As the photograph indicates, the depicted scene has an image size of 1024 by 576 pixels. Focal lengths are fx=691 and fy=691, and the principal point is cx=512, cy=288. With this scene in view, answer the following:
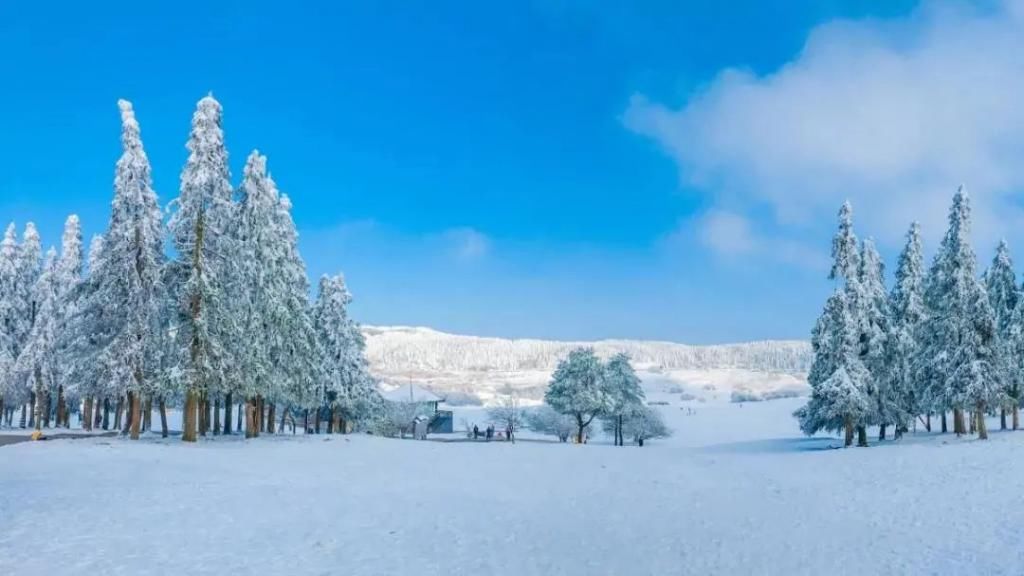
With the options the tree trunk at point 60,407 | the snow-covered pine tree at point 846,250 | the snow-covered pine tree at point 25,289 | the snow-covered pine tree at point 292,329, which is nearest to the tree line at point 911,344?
the snow-covered pine tree at point 846,250

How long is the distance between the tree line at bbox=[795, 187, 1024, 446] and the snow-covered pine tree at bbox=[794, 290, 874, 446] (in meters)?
0.07

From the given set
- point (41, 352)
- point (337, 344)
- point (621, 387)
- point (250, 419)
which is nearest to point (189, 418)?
point (250, 419)

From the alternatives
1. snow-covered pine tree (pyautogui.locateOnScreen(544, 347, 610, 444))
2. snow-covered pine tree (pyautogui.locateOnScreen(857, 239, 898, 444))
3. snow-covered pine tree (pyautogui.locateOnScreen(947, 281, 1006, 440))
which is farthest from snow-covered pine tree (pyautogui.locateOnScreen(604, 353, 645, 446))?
snow-covered pine tree (pyautogui.locateOnScreen(947, 281, 1006, 440))

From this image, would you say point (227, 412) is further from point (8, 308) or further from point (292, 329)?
point (8, 308)

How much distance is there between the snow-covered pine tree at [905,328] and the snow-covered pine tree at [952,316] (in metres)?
1.52

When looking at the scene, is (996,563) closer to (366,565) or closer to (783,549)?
(783,549)

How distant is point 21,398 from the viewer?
5425cm

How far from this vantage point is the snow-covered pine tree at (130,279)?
34656 millimetres

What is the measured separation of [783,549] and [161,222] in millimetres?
33205

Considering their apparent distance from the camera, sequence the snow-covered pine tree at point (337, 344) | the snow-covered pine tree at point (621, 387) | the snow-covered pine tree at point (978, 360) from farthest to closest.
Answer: the snow-covered pine tree at point (621, 387) < the snow-covered pine tree at point (337, 344) < the snow-covered pine tree at point (978, 360)

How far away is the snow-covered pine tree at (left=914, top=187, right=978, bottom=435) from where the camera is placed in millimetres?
44344

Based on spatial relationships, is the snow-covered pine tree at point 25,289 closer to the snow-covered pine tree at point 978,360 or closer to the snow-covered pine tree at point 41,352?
the snow-covered pine tree at point 41,352

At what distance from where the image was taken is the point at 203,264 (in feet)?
115

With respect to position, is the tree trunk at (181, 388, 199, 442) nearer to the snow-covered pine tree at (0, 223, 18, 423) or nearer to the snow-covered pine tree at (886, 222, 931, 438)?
the snow-covered pine tree at (0, 223, 18, 423)
